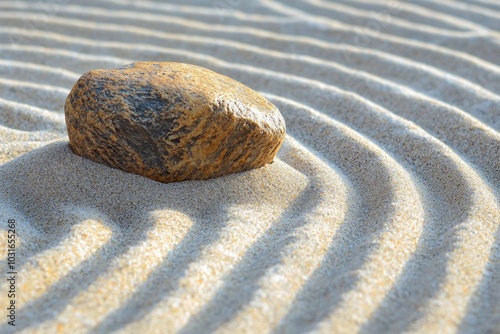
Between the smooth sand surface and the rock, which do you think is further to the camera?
the rock

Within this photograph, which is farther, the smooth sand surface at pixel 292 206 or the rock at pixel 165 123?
the rock at pixel 165 123

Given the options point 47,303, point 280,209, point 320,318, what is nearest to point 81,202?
point 47,303

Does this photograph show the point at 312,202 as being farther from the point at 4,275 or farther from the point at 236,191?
the point at 4,275

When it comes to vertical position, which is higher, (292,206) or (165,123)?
(165,123)

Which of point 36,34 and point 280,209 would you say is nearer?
point 280,209

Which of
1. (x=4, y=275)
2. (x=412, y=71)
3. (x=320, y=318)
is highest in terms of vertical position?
(x=412, y=71)
